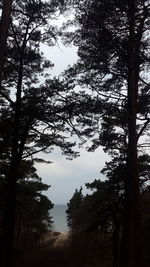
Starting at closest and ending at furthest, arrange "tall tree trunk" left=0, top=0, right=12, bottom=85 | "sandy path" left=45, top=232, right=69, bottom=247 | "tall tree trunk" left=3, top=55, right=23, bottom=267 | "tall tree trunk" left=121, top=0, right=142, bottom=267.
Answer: "tall tree trunk" left=0, top=0, right=12, bottom=85 → "tall tree trunk" left=121, top=0, right=142, bottom=267 → "tall tree trunk" left=3, top=55, right=23, bottom=267 → "sandy path" left=45, top=232, right=69, bottom=247

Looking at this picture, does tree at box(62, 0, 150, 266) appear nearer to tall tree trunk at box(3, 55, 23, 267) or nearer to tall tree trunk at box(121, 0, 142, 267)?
tall tree trunk at box(121, 0, 142, 267)

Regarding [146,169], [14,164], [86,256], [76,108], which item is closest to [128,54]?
[76,108]

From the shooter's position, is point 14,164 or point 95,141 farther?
point 95,141

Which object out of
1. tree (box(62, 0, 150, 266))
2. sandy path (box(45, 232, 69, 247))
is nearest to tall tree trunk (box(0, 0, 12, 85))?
tree (box(62, 0, 150, 266))

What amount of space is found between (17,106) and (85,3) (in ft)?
15.3

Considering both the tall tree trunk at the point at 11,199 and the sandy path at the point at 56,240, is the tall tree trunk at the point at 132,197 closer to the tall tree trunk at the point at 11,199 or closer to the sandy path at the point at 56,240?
the tall tree trunk at the point at 11,199

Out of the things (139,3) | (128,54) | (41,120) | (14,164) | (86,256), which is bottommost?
(86,256)

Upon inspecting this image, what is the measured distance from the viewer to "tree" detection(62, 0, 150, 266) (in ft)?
38.3

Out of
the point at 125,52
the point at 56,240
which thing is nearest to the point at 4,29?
the point at 125,52

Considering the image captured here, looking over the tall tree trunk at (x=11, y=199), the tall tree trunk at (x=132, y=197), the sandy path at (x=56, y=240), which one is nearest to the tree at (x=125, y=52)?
the tall tree trunk at (x=132, y=197)

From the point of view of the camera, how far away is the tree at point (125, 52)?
11.7m

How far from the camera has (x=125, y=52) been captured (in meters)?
13.1

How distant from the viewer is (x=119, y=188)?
24.2m

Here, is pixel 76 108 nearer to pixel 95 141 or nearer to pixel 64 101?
pixel 64 101
